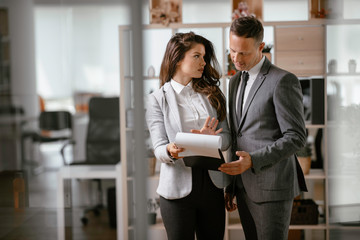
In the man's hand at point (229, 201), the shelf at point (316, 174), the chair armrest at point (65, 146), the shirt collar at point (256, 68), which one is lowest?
the shelf at point (316, 174)

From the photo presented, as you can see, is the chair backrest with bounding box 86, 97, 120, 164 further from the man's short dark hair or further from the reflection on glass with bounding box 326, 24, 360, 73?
the reflection on glass with bounding box 326, 24, 360, 73

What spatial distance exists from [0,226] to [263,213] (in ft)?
5.43

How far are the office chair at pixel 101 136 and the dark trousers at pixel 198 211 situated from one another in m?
1.07

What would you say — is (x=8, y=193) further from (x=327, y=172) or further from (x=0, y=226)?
(x=327, y=172)

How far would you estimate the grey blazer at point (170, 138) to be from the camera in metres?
1.63

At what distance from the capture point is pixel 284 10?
445 centimetres

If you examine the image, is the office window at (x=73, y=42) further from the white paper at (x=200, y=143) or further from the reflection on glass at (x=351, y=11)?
the reflection on glass at (x=351, y=11)

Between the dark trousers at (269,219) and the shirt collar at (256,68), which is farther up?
the shirt collar at (256,68)

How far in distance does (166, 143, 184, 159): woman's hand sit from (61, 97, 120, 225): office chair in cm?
105

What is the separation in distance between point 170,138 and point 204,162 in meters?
0.18

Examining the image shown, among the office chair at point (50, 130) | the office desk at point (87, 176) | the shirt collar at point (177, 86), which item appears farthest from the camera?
the office desk at point (87, 176)

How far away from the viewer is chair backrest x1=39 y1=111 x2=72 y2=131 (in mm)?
2445

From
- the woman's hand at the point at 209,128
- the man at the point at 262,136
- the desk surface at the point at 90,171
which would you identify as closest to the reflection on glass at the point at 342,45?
the man at the point at 262,136

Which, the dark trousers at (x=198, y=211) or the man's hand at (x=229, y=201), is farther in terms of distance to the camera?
the man's hand at (x=229, y=201)
